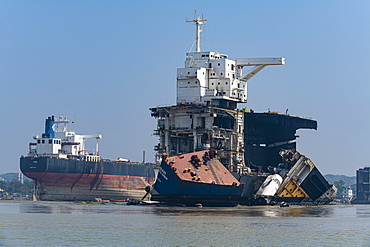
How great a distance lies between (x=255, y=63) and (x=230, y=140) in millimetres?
10088

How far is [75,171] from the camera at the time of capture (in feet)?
351

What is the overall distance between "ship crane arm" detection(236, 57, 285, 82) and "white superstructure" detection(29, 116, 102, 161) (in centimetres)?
4063

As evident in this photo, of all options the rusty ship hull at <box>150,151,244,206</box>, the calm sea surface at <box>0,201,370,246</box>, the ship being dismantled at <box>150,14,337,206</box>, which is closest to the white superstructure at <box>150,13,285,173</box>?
the ship being dismantled at <box>150,14,337,206</box>

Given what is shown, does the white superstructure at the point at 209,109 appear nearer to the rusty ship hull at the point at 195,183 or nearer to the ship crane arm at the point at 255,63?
the ship crane arm at the point at 255,63

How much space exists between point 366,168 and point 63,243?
5040 inches

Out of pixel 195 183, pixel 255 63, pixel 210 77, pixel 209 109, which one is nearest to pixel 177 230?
pixel 195 183

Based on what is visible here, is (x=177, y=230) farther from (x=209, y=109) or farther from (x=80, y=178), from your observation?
(x=80, y=178)

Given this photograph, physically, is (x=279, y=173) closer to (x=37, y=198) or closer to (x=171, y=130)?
(x=171, y=130)

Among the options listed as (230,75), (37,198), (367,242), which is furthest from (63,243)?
(37,198)

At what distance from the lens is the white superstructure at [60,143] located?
367ft

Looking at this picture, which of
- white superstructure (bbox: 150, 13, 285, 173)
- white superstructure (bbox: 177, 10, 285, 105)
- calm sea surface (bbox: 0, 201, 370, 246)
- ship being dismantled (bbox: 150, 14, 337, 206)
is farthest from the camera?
white superstructure (bbox: 177, 10, 285, 105)

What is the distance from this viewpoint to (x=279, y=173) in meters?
77.6

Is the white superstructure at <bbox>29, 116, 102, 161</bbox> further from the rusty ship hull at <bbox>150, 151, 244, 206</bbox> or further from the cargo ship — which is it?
the rusty ship hull at <bbox>150, 151, 244, 206</bbox>

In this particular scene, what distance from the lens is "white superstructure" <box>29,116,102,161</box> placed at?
112m
